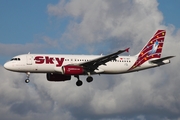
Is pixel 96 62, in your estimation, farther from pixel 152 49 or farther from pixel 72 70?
pixel 152 49

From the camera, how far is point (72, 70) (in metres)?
102

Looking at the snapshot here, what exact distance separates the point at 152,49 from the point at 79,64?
1713cm

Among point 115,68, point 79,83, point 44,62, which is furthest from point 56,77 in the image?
point 115,68

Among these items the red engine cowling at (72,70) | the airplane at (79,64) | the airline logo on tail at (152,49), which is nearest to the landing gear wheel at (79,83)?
the airplane at (79,64)

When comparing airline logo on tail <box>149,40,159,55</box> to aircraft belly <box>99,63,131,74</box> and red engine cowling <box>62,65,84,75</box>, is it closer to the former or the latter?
aircraft belly <box>99,63,131,74</box>

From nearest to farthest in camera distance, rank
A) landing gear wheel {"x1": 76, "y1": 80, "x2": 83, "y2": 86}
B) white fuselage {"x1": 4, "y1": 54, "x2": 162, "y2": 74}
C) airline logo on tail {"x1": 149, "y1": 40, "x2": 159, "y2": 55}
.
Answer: white fuselage {"x1": 4, "y1": 54, "x2": 162, "y2": 74}
landing gear wheel {"x1": 76, "y1": 80, "x2": 83, "y2": 86}
airline logo on tail {"x1": 149, "y1": 40, "x2": 159, "y2": 55}

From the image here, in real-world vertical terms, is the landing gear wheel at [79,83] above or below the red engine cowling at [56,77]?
below

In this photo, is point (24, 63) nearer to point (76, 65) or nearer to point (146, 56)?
point (76, 65)

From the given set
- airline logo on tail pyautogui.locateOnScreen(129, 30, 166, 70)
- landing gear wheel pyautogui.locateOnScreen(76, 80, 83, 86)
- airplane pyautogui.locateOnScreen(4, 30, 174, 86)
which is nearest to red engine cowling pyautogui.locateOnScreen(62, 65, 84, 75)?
airplane pyautogui.locateOnScreen(4, 30, 174, 86)

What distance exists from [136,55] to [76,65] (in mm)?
13225

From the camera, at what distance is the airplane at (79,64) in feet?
334

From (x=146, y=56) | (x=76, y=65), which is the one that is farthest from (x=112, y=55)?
(x=146, y=56)

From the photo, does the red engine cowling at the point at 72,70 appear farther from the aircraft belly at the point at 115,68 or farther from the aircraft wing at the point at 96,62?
the aircraft belly at the point at 115,68

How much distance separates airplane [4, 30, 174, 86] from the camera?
10169cm
